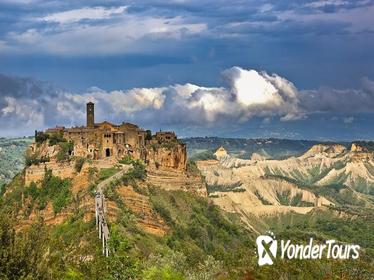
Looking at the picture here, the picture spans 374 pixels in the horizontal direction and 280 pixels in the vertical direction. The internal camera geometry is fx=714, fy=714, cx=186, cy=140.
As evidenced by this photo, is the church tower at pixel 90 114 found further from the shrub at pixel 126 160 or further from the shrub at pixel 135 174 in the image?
the shrub at pixel 135 174

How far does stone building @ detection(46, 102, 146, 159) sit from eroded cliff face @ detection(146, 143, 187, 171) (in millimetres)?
2449

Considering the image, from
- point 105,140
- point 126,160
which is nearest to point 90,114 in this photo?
point 105,140

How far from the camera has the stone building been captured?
123188mm

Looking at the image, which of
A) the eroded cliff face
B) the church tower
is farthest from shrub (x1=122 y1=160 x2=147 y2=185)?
the church tower

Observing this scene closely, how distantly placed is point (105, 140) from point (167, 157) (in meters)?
14.9

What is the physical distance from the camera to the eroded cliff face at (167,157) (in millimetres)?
130750

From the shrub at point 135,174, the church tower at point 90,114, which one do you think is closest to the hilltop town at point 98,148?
the church tower at point 90,114

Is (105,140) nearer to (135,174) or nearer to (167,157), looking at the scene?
(135,174)

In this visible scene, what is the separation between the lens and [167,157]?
13462 cm

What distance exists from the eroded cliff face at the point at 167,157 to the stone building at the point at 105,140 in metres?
2.45

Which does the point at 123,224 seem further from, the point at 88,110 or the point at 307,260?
the point at 88,110

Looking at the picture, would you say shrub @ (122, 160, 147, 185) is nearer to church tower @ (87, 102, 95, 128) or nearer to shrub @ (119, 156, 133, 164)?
shrub @ (119, 156, 133, 164)

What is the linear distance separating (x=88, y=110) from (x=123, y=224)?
45.6 meters

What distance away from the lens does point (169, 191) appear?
12825cm
